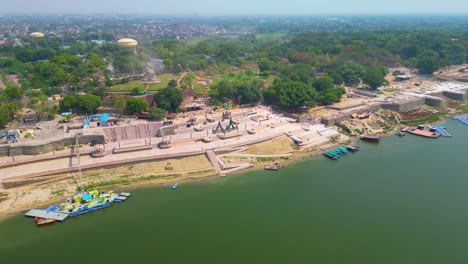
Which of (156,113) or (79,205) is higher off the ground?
(156,113)

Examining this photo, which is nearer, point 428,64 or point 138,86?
point 138,86

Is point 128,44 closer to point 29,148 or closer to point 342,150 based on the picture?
point 29,148

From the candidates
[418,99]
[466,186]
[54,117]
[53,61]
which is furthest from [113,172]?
[53,61]

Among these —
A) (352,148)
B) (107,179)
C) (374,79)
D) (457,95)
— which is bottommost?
(352,148)

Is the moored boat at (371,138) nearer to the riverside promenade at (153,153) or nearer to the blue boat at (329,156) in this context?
the riverside promenade at (153,153)

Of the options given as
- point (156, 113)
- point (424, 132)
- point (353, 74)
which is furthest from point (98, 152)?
point (353, 74)

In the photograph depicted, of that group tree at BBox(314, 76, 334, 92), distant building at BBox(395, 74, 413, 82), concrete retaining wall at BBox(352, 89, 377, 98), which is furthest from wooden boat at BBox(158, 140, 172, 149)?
distant building at BBox(395, 74, 413, 82)

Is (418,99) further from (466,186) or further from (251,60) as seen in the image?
(251,60)

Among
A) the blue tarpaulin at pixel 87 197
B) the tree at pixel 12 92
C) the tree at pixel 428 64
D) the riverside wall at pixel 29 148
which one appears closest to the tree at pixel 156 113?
the riverside wall at pixel 29 148
